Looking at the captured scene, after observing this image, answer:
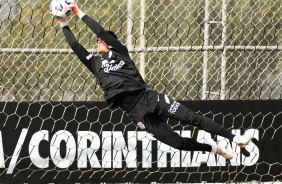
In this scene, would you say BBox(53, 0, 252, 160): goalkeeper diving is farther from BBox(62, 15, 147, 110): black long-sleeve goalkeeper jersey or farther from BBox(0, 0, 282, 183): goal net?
BBox(0, 0, 282, 183): goal net

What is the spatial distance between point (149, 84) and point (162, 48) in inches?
13.9

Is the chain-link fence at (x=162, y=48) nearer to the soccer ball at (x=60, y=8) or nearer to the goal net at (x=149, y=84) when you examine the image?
the goal net at (x=149, y=84)

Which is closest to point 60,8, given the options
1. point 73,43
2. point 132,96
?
point 73,43

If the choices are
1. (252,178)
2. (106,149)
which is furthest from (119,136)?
(252,178)

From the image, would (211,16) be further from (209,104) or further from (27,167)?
(27,167)

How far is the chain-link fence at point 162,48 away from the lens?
24.1 ft


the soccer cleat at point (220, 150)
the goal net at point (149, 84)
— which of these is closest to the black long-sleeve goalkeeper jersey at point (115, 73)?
the goal net at point (149, 84)

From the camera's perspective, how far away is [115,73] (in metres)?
6.64

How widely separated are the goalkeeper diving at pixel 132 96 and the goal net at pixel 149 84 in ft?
2.17

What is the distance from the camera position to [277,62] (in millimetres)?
7844

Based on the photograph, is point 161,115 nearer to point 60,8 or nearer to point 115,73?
point 115,73

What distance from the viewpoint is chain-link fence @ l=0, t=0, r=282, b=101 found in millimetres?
7344

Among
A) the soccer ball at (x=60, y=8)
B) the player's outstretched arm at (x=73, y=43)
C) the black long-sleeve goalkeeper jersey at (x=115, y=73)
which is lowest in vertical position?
the black long-sleeve goalkeeper jersey at (x=115, y=73)

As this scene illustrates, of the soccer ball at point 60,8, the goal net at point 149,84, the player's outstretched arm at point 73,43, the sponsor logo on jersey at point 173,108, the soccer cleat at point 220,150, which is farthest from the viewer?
the goal net at point 149,84
